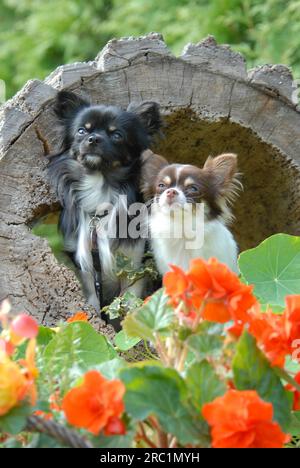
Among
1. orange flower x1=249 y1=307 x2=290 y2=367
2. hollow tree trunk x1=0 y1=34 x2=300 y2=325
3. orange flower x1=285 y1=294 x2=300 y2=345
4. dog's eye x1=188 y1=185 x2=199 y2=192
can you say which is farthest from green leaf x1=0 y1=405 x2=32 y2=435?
dog's eye x1=188 y1=185 x2=199 y2=192

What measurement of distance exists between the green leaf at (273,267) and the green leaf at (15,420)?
1.58 metres

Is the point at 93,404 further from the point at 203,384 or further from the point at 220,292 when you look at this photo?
the point at 220,292

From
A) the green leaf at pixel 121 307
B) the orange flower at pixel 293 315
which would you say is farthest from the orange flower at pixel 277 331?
the green leaf at pixel 121 307

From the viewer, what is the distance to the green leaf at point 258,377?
7.16ft

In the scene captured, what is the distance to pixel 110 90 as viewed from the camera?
14.9ft

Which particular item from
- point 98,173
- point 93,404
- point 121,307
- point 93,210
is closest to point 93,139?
point 98,173

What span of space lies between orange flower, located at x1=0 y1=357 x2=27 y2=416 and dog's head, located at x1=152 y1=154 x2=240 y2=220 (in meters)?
2.16

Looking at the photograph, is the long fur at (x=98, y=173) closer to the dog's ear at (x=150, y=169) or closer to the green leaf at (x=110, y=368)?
the dog's ear at (x=150, y=169)

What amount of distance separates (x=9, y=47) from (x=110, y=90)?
3650 millimetres

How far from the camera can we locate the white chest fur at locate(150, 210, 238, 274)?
4.42 meters

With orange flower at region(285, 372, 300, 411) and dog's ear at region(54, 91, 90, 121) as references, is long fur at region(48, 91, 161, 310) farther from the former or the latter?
orange flower at region(285, 372, 300, 411)

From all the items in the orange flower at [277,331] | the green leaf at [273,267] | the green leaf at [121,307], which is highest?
the green leaf at [121,307]

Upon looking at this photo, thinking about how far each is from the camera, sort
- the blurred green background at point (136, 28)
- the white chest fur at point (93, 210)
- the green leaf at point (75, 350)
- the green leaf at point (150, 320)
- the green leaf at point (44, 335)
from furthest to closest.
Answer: the blurred green background at point (136, 28)
the white chest fur at point (93, 210)
the green leaf at point (44, 335)
the green leaf at point (75, 350)
the green leaf at point (150, 320)

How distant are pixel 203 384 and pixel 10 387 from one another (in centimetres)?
44
